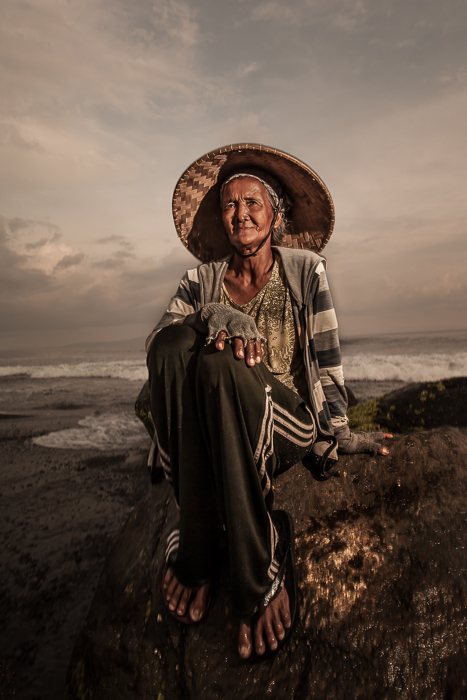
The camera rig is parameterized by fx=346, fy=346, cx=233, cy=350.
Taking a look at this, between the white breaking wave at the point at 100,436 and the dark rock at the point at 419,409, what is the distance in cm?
382

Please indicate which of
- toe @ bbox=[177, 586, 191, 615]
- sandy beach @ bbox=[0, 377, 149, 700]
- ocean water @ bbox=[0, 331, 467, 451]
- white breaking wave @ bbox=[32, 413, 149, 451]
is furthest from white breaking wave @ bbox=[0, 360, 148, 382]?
toe @ bbox=[177, 586, 191, 615]

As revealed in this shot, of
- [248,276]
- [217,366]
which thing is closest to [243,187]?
[248,276]

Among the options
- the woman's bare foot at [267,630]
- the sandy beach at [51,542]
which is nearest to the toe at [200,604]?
the woman's bare foot at [267,630]

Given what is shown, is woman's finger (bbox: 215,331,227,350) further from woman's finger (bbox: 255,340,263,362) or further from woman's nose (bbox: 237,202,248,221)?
woman's nose (bbox: 237,202,248,221)

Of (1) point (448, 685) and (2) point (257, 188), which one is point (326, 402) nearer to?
(1) point (448, 685)

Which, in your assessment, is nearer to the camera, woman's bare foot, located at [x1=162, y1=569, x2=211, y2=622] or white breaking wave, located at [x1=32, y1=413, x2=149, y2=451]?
woman's bare foot, located at [x1=162, y1=569, x2=211, y2=622]

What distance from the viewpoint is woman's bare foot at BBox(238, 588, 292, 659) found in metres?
1.47

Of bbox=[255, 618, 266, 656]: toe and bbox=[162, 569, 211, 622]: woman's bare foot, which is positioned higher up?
bbox=[162, 569, 211, 622]: woman's bare foot

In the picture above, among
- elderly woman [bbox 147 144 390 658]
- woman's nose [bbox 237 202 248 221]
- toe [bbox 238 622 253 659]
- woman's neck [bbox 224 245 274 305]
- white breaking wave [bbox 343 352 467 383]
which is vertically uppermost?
woman's nose [bbox 237 202 248 221]

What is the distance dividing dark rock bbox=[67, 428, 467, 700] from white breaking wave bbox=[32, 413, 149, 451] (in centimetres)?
407

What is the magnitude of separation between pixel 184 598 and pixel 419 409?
3.28 m

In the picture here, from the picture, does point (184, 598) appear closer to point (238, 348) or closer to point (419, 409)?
point (238, 348)

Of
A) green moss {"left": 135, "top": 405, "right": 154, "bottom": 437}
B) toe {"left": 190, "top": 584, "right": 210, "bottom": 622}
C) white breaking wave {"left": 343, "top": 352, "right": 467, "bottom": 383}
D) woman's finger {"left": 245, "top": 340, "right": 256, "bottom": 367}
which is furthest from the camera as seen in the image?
white breaking wave {"left": 343, "top": 352, "right": 467, "bottom": 383}

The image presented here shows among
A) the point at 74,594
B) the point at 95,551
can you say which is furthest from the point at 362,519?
the point at 95,551
